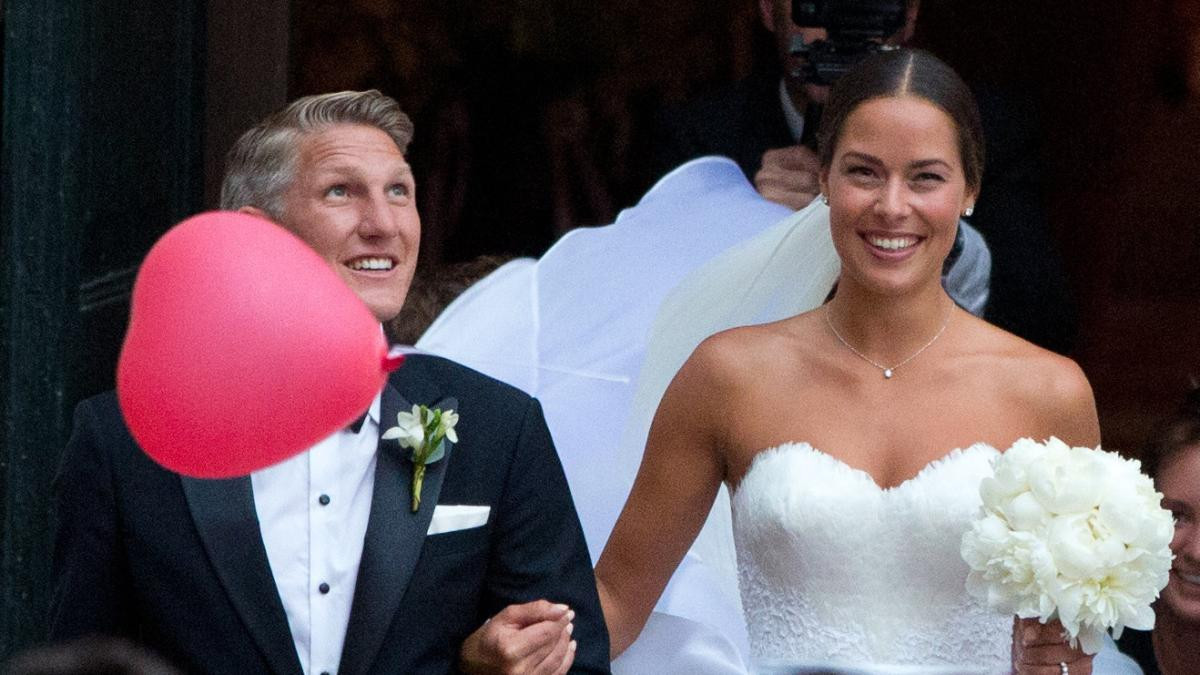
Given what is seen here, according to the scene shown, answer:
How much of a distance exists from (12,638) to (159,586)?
4.61ft

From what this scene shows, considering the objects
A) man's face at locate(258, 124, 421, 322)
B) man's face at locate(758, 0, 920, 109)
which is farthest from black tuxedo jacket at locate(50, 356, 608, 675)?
man's face at locate(758, 0, 920, 109)

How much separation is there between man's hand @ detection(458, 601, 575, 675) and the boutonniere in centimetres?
22

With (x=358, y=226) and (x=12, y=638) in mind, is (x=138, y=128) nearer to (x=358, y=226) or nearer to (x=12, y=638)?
(x=12, y=638)

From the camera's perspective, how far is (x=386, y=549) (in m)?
3.01

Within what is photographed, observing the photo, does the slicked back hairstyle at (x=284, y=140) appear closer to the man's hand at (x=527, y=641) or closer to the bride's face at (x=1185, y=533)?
the man's hand at (x=527, y=641)

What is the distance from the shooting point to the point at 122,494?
9.80 ft

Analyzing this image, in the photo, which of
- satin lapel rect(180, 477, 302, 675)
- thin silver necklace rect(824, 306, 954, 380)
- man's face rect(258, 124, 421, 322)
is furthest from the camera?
thin silver necklace rect(824, 306, 954, 380)

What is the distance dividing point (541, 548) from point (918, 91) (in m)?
1.06

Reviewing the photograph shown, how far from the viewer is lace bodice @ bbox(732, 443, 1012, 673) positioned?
3.48 m

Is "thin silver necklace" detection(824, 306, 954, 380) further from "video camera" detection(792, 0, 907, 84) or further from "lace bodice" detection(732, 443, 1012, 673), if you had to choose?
"video camera" detection(792, 0, 907, 84)

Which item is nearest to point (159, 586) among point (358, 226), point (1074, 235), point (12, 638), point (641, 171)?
point (358, 226)

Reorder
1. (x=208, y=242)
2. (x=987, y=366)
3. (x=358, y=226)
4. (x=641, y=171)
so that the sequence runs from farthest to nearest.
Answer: (x=641, y=171) < (x=987, y=366) < (x=358, y=226) < (x=208, y=242)

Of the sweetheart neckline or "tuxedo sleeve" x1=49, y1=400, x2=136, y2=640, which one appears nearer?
"tuxedo sleeve" x1=49, y1=400, x2=136, y2=640

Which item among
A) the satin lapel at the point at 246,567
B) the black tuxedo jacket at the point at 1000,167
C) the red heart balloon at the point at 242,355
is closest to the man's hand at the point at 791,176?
the black tuxedo jacket at the point at 1000,167
